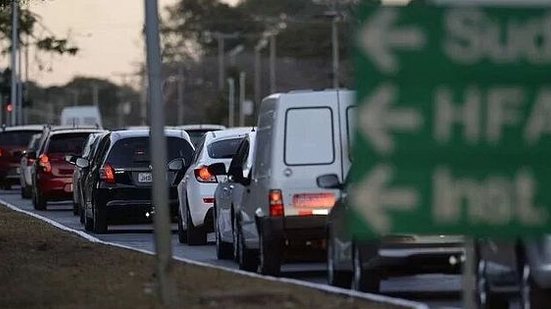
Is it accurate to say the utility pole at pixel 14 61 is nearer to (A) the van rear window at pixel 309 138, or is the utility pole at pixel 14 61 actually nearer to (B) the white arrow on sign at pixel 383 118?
(A) the van rear window at pixel 309 138

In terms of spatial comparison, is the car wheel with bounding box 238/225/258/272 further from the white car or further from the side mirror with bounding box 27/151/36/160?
the side mirror with bounding box 27/151/36/160

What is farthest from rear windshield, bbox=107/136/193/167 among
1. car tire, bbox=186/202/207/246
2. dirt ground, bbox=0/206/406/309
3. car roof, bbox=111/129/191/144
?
dirt ground, bbox=0/206/406/309

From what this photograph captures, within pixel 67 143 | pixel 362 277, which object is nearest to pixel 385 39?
pixel 362 277

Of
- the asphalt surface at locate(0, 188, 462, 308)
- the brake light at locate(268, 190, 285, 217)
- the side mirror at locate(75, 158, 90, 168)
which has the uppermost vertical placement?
the side mirror at locate(75, 158, 90, 168)

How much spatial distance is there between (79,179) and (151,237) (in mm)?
4818

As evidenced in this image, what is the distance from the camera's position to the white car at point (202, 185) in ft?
90.5

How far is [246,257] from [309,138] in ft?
7.82

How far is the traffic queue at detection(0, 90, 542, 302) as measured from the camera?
60.0ft

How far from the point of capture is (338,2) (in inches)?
2992

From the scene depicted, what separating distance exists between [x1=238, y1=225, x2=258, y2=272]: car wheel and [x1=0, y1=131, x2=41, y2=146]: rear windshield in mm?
32046

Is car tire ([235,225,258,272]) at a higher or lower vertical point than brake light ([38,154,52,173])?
lower

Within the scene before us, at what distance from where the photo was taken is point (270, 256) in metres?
21.0

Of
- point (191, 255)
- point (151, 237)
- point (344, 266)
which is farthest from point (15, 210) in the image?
point (344, 266)

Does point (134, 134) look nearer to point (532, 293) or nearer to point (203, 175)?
point (203, 175)
